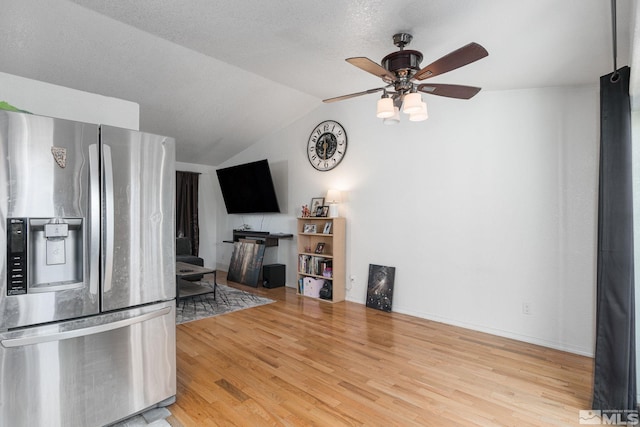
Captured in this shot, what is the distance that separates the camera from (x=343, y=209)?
4926mm

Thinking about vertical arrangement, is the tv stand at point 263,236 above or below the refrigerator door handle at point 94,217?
below

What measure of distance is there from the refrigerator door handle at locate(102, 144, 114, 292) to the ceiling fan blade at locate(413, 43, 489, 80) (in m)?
2.04

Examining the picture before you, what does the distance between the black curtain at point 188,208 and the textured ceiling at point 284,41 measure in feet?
8.60

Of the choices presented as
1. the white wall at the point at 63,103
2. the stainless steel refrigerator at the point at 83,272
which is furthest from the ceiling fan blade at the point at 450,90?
Result: the white wall at the point at 63,103

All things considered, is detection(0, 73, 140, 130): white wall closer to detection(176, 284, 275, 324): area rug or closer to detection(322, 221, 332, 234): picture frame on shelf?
detection(176, 284, 275, 324): area rug

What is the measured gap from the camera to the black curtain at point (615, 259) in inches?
81.4

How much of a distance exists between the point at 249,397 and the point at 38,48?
3.66 metres

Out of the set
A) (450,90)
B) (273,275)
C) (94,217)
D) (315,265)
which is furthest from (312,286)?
(94,217)

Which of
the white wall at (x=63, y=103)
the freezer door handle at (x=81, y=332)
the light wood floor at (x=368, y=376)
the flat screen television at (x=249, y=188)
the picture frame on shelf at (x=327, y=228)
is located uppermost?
the white wall at (x=63, y=103)

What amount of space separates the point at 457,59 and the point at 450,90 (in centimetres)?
44

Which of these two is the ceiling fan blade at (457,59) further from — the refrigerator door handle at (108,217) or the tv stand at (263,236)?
the tv stand at (263,236)

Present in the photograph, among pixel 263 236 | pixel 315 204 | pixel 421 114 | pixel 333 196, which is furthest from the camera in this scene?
pixel 263 236

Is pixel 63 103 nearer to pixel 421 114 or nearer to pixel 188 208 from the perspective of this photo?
pixel 421 114

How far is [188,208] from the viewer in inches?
277
